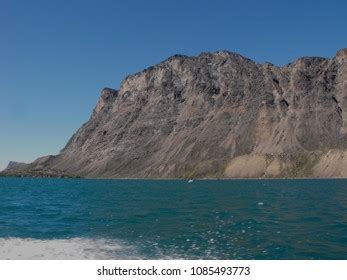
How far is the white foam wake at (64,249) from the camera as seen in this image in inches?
1262

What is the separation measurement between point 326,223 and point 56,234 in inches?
1081

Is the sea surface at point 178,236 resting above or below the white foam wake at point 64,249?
above

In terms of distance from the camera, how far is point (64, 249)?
3475 centimetres

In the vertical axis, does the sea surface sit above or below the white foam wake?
above

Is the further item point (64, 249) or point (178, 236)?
point (178, 236)

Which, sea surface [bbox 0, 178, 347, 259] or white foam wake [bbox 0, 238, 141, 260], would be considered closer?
white foam wake [bbox 0, 238, 141, 260]

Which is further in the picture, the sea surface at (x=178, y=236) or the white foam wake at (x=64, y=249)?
the sea surface at (x=178, y=236)

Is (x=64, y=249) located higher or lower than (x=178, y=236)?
lower

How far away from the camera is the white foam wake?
32062mm
